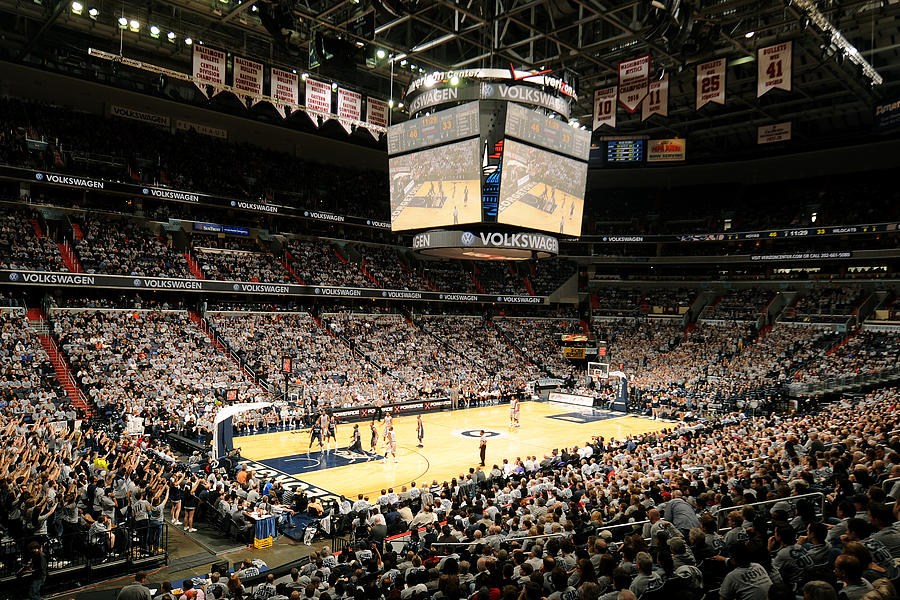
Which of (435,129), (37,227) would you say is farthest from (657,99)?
(37,227)

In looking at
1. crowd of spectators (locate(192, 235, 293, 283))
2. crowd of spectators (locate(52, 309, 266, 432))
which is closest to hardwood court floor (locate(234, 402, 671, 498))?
crowd of spectators (locate(52, 309, 266, 432))

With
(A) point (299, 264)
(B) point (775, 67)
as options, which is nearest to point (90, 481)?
(B) point (775, 67)

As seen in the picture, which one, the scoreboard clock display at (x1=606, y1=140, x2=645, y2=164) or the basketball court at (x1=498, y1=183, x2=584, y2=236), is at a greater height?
the scoreboard clock display at (x1=606, y1=140, x2=645, y2=164)

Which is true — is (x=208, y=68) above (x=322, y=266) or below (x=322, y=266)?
above

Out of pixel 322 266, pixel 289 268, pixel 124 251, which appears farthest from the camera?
pixel 322 266

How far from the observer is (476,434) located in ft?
94.8

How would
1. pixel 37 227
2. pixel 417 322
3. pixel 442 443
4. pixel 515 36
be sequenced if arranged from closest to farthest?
pixel 442 443, pixel 515 36, pixel 37 227, pixel 417 322

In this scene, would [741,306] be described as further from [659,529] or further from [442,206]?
[659,529]

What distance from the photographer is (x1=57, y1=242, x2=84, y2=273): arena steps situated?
30517mm

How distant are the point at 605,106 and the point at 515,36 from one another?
8272 mm

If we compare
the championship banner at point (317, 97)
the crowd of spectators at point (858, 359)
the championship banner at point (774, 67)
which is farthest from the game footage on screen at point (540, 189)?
the crowd of spectators at point (858, 359)

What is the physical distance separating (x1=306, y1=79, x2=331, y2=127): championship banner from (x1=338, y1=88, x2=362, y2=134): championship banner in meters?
0.65

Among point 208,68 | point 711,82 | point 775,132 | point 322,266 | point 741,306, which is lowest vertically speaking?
point 741,306

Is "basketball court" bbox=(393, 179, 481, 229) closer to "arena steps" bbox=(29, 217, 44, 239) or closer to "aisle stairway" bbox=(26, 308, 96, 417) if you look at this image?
"aisle stairway" bbox=(26, 308, 96, 417)
